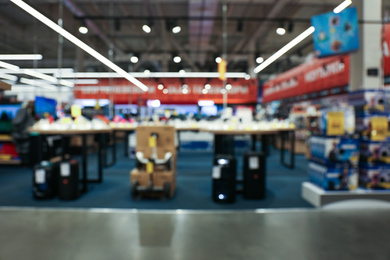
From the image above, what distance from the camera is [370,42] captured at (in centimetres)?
412

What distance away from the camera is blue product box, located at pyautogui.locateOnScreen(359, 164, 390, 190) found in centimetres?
332

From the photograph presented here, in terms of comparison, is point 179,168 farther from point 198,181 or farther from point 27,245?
point 27,245

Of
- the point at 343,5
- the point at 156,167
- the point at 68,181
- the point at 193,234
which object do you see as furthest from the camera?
the point at 156,167

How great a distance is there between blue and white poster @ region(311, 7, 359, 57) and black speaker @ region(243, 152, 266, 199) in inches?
65.5

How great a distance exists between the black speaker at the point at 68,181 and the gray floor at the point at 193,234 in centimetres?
49

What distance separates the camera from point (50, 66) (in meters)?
19.5

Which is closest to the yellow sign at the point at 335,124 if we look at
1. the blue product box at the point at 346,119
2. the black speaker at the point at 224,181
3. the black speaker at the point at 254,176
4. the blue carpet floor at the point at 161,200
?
the blue product box at the point at 346,119

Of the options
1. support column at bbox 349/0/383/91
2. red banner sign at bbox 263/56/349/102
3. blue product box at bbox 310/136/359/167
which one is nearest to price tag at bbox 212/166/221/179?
blue product box at bbox 310/136/359/167

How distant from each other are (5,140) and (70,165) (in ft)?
12.6

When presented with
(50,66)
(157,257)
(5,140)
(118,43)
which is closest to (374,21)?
(157,257)

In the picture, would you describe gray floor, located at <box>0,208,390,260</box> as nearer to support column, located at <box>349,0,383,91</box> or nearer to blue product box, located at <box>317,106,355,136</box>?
blue product box, located at <box>317,106,355,136</box>

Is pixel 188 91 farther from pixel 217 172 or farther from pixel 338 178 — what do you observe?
pixel 338 178

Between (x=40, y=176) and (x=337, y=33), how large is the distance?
4.49 m

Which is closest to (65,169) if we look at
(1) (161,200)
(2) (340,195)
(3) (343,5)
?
(1) (161,200)
